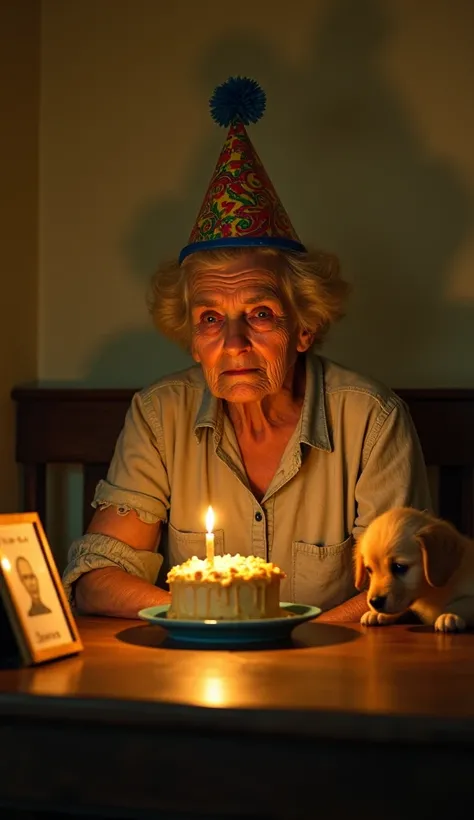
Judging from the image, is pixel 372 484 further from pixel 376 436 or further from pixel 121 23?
A: pixel 121 23

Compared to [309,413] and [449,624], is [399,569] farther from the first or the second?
[309,413]

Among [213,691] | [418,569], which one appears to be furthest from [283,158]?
[213,691]

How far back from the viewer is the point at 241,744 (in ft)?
3.94

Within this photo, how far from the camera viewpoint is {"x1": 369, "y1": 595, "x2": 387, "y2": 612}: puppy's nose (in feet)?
5.74

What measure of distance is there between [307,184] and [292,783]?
189 centimetres

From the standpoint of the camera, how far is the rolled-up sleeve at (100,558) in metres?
2.16

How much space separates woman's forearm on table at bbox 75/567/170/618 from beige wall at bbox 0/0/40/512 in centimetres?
73

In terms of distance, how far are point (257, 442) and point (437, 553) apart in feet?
2.29

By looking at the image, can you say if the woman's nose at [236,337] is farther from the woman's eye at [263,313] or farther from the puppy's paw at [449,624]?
the puppy's paw at [449,624]

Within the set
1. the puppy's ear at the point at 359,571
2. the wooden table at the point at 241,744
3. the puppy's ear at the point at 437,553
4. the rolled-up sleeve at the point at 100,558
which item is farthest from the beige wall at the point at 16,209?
the wooden table at the point at 241,744

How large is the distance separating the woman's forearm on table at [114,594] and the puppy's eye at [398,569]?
0.43 metres

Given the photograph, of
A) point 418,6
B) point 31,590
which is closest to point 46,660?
point 31,590

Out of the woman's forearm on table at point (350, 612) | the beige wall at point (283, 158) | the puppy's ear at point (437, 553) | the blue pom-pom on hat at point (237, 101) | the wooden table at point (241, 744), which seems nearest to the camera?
the wooden table at point (241, 744)

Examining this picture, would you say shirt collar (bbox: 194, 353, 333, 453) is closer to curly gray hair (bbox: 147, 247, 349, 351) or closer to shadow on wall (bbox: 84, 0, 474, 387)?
curly gray hair (bbox: 147, 247, 349, 351)
